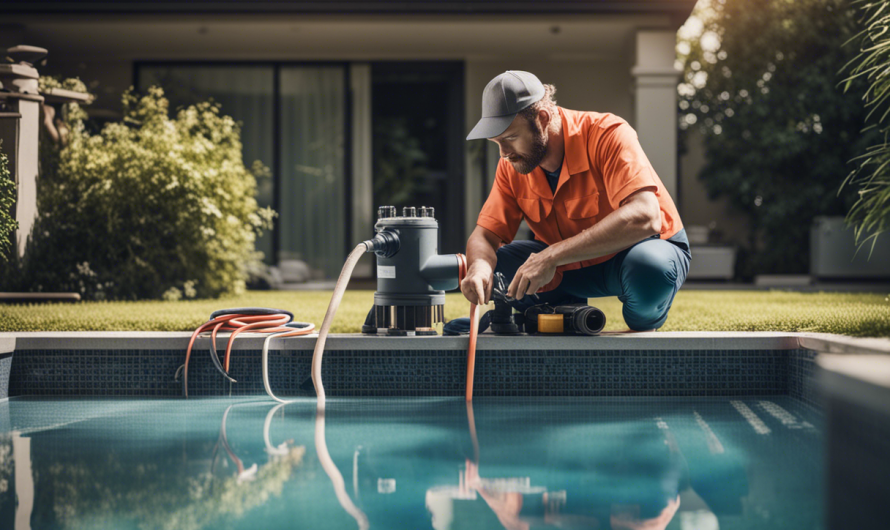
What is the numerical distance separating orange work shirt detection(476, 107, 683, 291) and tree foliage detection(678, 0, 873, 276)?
688cm

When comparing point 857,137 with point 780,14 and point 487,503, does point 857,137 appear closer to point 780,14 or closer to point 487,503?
point 780,14

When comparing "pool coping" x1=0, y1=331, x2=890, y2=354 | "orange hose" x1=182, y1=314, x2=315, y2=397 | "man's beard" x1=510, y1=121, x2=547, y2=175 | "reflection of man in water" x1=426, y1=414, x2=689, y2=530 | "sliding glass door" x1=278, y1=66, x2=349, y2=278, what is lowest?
"reflection of man in water" x1=426, y1=414, x2=689, y2=530

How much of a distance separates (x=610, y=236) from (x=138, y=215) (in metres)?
4.09

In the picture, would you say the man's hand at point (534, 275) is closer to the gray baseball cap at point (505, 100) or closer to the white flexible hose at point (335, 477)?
the gray baseball cap at point (505, 100)

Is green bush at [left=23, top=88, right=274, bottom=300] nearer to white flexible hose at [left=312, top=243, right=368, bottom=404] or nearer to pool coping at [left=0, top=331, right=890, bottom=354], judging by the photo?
pool coping at [left=0, top=331, right=890, bottom=354]

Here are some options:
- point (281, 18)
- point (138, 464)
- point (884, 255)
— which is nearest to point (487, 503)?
point (138, 464)

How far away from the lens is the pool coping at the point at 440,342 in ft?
6.98

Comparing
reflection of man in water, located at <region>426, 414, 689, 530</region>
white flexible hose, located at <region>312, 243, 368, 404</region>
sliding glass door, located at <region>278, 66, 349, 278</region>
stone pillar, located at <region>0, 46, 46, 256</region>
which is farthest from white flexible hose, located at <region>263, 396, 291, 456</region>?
sliding glass door, located at <region>278, 66, 349, 278</region>

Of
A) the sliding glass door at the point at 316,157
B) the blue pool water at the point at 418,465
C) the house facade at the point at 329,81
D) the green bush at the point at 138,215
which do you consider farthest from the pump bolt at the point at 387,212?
the sliding glass door at the point at 316,157

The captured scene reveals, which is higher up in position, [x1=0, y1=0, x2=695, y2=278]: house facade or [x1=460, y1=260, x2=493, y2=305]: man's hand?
[x1=0, y1=0, x2=695, y2=278]: house facade

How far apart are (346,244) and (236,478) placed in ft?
21.5

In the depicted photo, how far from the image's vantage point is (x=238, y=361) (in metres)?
2.27

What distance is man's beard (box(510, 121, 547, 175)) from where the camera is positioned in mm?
2116

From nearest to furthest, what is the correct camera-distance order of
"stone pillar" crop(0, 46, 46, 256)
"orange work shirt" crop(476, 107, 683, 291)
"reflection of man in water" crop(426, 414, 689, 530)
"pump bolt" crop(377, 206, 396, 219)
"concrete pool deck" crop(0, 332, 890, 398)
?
"reflection of man in water" crop(426, 414, 689, 530)
"orange work shirt" crop(476, 107, 683, 291)
"concrete pool deck" crop(0, 332, 890, 398)
"pump bolt" crop(377, 206, 396, 219)
"stone pillar" crop(0, 46, 46, 256)
